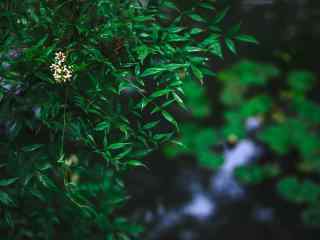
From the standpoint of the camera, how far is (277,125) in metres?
4.40

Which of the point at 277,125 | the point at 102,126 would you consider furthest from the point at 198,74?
the point at 277,125

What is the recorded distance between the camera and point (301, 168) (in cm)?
438

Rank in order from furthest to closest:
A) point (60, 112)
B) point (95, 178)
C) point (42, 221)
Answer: point (95, 178)
point (42, 221)
point (60, 112)

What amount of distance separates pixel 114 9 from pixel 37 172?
597 millimetres

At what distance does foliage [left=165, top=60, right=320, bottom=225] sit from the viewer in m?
4.29

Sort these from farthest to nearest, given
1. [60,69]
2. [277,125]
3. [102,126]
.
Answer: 1. [277,125]
2. [102,126]
3. [60,69]

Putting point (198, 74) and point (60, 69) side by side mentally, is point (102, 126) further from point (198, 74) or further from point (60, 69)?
point (198, 74)

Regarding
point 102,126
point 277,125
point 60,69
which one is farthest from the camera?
point 277,125

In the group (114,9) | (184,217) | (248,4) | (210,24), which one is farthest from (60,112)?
(248,4)

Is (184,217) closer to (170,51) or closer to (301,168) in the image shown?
(301,168)

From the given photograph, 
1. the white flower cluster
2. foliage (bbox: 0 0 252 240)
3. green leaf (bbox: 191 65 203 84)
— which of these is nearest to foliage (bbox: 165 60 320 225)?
foliage (bbox: 0 0 252 240)

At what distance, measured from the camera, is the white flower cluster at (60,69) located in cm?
170

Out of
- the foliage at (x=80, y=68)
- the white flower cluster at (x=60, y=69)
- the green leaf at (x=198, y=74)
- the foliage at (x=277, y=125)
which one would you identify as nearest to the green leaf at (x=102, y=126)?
the foliage at (x=80, y=68)

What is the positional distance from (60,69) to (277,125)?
2974mm
